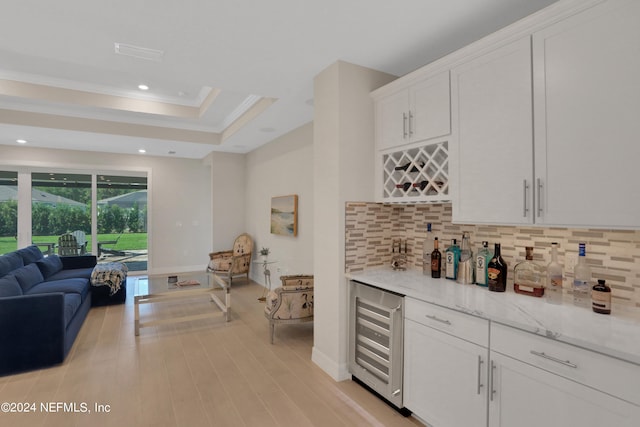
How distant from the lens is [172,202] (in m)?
7.47

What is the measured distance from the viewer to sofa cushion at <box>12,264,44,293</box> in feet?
12.5

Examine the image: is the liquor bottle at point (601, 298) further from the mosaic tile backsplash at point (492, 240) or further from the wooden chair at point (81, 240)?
the wooden chair at point (81, 240)

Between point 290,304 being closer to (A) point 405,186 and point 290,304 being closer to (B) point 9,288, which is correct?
(A) point 405,186

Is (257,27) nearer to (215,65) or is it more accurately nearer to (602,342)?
(215,65)

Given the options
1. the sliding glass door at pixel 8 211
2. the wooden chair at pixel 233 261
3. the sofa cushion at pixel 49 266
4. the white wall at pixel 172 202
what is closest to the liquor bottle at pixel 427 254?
the wooden chair at pixel 233 261

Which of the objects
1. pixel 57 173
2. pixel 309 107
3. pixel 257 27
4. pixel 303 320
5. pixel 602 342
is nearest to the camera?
pixel 602 342

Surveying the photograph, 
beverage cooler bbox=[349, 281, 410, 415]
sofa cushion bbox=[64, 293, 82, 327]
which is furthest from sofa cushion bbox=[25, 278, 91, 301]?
beverage cooler bbox=[349, 281, 410, 415]

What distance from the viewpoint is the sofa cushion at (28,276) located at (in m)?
3.81

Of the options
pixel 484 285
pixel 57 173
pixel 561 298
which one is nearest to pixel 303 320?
pixel 484 285

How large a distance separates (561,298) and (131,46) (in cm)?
355

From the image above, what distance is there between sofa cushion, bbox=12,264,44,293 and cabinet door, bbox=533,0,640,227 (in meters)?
5.27

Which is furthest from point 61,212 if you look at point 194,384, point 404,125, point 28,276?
point 404,125

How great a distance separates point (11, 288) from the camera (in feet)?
10.6

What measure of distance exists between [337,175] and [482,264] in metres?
1.32
